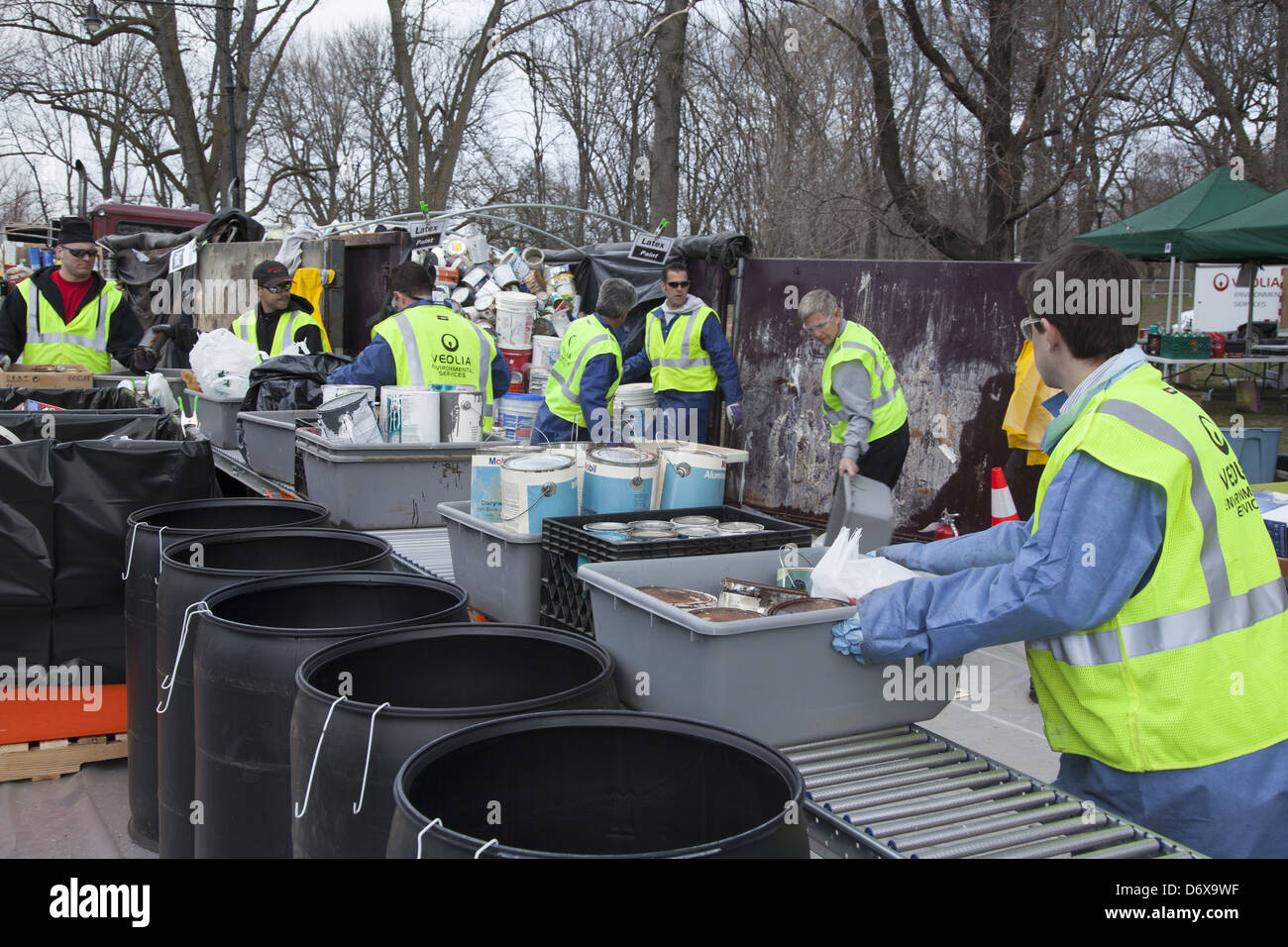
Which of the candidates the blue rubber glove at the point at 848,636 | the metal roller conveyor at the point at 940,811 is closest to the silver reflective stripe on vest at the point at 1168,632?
the metal roller conveyor at the point at 940,811

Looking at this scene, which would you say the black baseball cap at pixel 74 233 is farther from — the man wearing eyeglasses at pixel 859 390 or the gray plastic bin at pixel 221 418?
the man wearing eyeglasses at pixel 859 390

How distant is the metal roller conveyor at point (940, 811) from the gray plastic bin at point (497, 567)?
90cm

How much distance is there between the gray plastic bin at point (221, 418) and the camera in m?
5.12

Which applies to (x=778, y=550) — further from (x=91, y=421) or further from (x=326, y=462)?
(x=91, y=421)

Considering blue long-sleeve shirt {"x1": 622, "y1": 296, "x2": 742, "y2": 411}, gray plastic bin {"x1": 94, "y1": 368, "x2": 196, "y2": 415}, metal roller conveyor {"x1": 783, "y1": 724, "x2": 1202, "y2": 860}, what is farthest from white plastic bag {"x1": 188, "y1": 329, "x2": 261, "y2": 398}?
metal roller conveyor {"x1": 783, "y1": 724, "x2": 1202, "y2": 860}

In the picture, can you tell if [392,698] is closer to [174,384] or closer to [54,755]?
[54,755]

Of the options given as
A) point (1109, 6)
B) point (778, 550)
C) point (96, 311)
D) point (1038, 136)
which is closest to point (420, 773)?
point (778, 550)

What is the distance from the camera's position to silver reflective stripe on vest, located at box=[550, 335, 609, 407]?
6933 millimetres

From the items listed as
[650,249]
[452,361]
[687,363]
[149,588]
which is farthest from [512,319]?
[149,588]

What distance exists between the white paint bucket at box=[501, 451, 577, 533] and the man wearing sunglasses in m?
0.94

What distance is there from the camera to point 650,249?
371 inches

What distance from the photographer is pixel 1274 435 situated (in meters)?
6.79

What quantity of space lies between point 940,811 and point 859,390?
4414 mm
